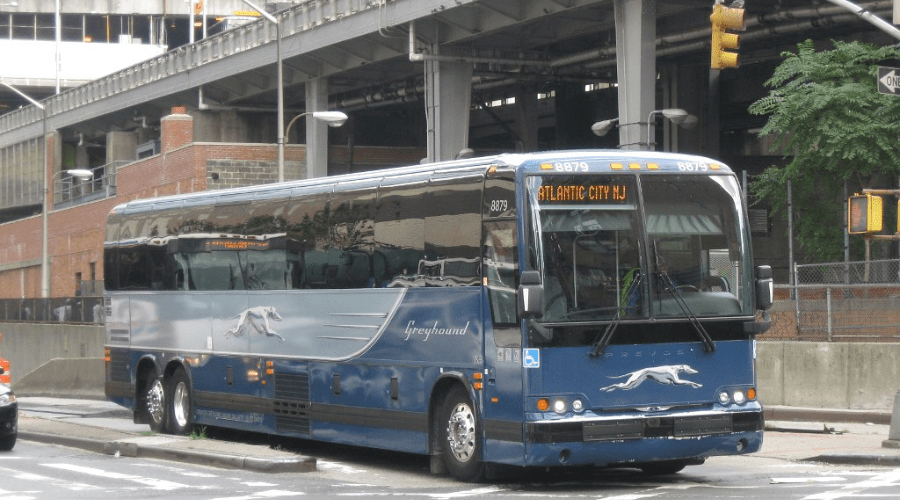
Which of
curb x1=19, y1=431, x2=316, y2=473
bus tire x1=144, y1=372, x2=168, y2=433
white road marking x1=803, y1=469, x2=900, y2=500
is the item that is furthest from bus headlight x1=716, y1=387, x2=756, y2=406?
bus tire x1=144, y1=372, x2=168, y2=433

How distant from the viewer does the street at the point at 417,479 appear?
13859 mm

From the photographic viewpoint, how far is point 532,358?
13805 mm

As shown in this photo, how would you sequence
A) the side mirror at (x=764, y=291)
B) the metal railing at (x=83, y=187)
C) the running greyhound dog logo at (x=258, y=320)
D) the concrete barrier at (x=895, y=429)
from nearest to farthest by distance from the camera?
the side mirror at (x=764, y=291)
the concrete barrier at (x=895, y=429)
the running greyhound dog logo at (x=258, y=320)
the metal railing at (x=83, y=187)

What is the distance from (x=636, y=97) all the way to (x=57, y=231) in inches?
1621

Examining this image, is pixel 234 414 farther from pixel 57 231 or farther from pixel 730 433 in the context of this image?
pixel 57 231

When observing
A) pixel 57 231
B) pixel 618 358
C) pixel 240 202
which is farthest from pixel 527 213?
pixel 57 231

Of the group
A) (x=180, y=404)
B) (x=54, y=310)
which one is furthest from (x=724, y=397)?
(x=54, y=310)

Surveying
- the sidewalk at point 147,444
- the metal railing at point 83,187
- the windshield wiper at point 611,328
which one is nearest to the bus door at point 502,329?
the windshield wiper at point 611,328

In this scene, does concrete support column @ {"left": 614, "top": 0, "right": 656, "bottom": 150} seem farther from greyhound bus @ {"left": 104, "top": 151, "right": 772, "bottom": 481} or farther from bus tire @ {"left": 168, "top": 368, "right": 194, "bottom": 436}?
greyhound bus @ {"left": 104, "top": 151, "right": 772, "bottom": 481}

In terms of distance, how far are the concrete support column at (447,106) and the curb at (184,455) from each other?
1002 inches

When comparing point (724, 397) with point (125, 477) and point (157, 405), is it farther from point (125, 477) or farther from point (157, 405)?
point (157, 405)

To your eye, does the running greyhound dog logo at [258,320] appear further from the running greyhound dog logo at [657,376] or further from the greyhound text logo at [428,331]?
the running greyhound dog logo at [657,376]

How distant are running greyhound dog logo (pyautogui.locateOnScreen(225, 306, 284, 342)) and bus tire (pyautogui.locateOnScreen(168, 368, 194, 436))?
5.69 ft

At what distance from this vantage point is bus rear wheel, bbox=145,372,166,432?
22.1 meters
